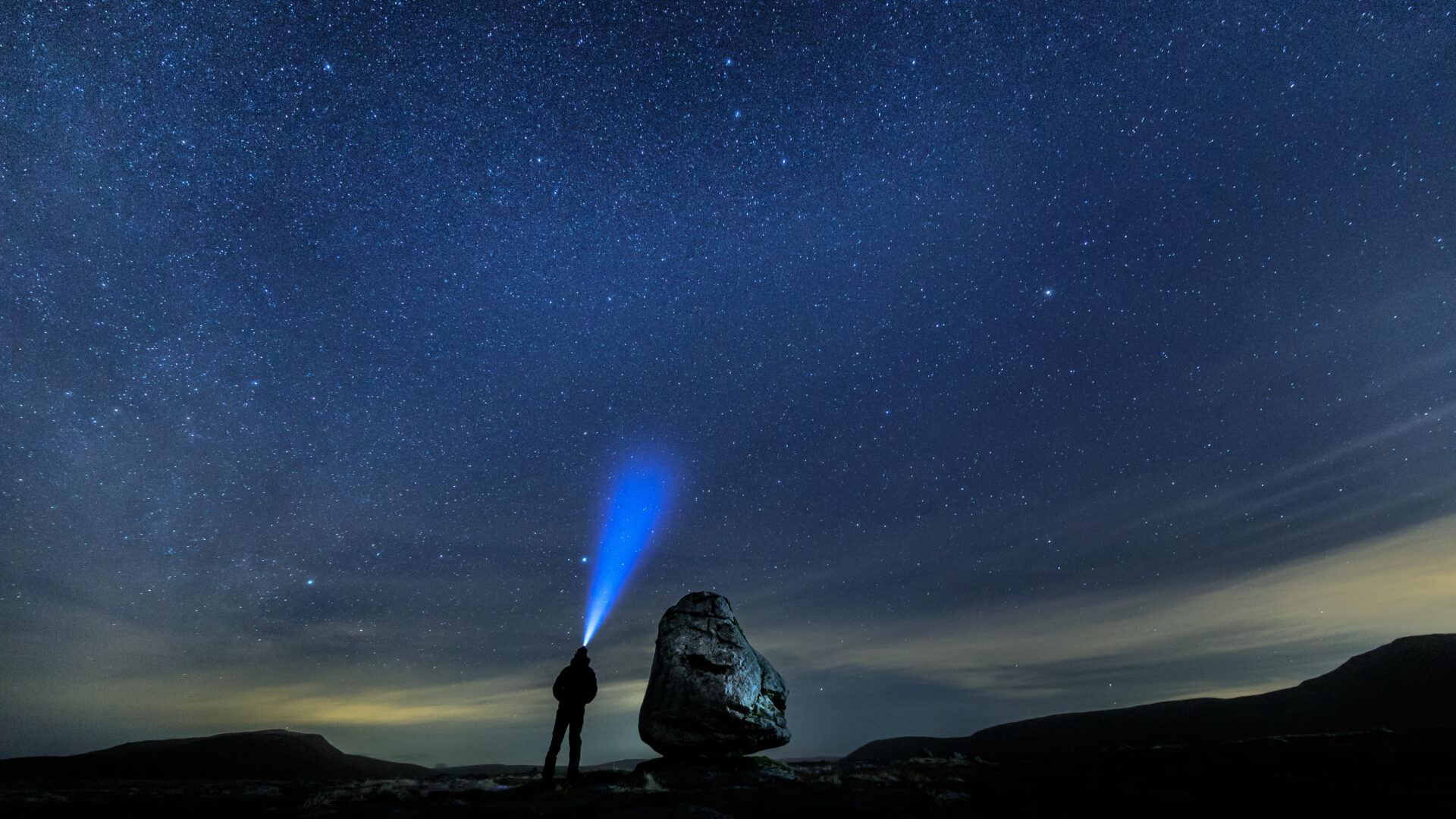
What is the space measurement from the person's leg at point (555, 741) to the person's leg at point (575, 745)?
0.21 metres

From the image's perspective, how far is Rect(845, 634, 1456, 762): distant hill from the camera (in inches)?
3054

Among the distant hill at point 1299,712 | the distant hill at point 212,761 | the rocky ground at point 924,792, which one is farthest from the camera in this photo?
the distant hill at point 1299,712

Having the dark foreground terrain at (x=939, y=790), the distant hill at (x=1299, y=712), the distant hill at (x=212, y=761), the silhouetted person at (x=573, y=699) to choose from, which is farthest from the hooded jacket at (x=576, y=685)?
the distant hill at (x=1299, y=712)

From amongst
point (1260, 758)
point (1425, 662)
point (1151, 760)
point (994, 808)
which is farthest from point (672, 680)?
point (1425, 662)

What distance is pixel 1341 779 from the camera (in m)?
11.4

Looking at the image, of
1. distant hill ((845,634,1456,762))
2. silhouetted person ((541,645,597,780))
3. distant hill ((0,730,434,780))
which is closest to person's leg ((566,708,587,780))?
silhouetted person ((541,645,597,780))

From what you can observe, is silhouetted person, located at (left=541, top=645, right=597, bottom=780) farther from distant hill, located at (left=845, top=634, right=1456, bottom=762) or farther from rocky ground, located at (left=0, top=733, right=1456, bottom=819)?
distant hill, located at (left=845, top=634, right=1456, bottom=762)

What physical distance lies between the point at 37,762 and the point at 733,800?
66629 millimetres

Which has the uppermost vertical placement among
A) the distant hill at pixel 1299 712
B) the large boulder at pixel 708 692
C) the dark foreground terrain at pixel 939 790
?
the large boulder at pixel 708 692

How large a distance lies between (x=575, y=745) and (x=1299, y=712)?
114 m

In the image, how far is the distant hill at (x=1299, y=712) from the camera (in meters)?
77.6

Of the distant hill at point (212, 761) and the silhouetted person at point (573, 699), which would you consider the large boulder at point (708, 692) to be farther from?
the distant hill at point (212, 761)

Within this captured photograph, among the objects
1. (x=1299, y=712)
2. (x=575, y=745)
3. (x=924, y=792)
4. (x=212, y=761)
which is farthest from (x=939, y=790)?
(x=1299, y=712)

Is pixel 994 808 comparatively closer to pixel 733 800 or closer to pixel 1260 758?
pixel 733 800
